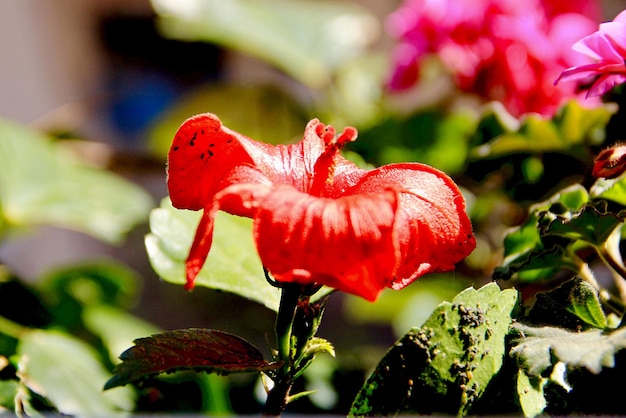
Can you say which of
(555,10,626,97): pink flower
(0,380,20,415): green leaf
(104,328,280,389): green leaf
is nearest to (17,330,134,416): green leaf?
(0,380,20,415): green leaf

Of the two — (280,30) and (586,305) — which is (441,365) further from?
(280,30)

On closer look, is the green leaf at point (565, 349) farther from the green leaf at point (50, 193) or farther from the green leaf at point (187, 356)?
the green leaf at point (50, 193)

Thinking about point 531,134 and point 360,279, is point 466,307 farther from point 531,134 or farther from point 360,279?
point 531,134

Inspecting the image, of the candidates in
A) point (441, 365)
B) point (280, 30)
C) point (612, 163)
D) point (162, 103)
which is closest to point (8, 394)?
point (441, 365)

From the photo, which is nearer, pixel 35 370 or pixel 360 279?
pixel 360 279

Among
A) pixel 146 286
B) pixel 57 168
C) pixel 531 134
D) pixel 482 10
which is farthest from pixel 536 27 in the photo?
pixel 146 286

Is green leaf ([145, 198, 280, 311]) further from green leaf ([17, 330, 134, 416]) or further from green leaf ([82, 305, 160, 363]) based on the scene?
green leaf ([82, 305, 160, 363])
